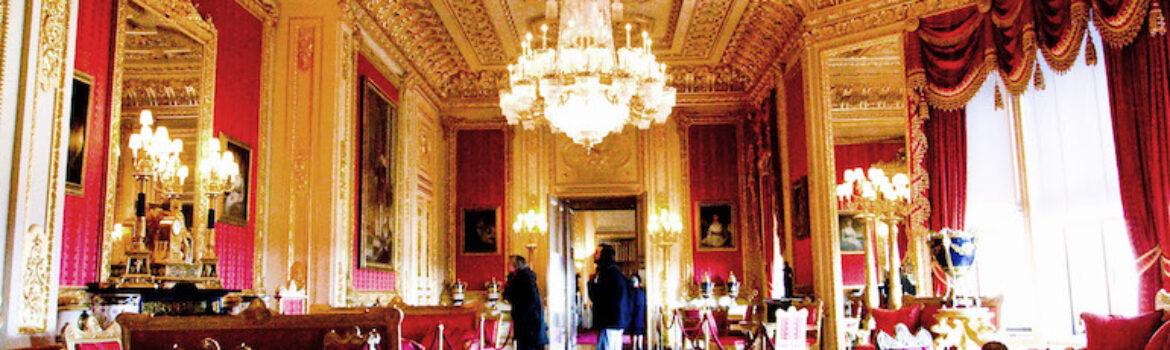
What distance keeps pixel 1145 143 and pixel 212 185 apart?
21.9 ft

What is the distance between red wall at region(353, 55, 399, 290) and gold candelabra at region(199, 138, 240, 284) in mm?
2502

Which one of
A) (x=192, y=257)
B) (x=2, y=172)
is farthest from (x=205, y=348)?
(x=192, y=257)

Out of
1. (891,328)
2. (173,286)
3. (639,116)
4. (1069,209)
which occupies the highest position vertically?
(639,116)

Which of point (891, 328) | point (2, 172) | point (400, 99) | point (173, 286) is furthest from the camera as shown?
point (400, 99)

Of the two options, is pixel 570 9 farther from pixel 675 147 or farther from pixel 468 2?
pixel 675 147

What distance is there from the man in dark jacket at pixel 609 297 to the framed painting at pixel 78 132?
4610 mm

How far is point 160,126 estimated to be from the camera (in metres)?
5.97

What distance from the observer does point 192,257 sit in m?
6.16

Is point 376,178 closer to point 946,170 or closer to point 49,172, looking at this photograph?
point 49,172

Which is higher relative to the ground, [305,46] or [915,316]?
[305,46]

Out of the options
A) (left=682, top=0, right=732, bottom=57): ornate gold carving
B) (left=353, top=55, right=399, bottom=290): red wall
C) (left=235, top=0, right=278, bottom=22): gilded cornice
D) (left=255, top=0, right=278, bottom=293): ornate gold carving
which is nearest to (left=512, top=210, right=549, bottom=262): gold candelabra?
(left=353, top=55, right=399, bottom=290): red wall

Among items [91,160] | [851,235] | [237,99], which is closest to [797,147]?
[851,235]

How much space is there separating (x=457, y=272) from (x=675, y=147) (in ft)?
13.3

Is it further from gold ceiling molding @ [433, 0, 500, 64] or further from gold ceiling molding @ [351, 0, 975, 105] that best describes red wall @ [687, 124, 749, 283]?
gold ceiling molding @ [433, 0, 500, 64]
